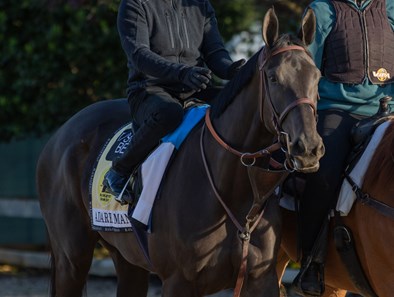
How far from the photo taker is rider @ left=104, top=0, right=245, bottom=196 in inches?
215

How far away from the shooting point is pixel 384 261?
5.16 meters

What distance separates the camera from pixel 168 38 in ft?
18.6

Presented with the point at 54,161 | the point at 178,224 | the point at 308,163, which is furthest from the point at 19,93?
the point at 308,163

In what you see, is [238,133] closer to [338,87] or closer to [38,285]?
[338,87]

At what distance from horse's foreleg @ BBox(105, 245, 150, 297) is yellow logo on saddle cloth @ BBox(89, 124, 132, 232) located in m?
0.49

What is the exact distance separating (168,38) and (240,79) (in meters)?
0.84

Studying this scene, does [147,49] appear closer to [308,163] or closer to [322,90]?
[322,90]

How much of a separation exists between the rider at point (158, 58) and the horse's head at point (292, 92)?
2.45 feet

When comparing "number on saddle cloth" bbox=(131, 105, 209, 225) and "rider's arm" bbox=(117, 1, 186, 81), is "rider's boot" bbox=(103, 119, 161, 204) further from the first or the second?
"rider's arm" bbox=(117, 1, 186, 81)

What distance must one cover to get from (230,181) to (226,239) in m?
0.33

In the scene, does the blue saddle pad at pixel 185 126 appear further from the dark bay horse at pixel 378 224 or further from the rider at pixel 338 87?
the dark bay horse at pixel 378 224

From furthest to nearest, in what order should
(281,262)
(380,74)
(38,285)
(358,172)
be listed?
(38,285) → (281,262) → (380,74) → (358,172)

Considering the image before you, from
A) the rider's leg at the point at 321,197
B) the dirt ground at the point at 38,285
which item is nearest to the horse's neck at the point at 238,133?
the rider's leg at the point at 321,197

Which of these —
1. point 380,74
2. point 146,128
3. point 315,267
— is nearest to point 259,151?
point 146,128
